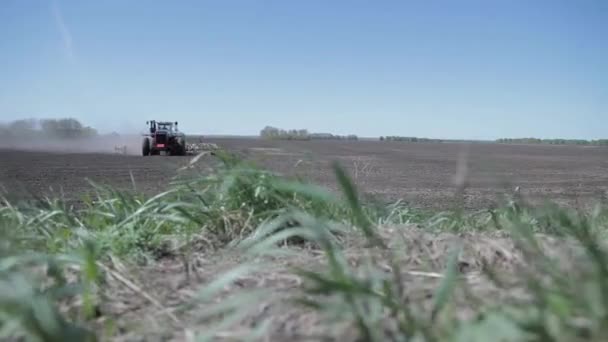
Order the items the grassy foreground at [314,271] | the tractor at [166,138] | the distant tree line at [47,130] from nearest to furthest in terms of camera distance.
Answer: the grassy foreground at [314,271] < the tractor at [166,138] < the distant tree line at [47,130]

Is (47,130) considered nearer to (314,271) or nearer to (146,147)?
(146,147)

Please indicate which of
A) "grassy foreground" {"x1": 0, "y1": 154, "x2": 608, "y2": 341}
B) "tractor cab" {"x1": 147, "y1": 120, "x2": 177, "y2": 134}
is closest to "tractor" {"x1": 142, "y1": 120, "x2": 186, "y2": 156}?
"tractor cab" {"x1": 147, "y1": 120, "x2": 177, "y2": 134}

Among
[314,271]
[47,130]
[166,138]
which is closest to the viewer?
[314,271]

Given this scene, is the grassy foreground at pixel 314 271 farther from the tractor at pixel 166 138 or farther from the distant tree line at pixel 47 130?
the distant tree line at pixel 47 130

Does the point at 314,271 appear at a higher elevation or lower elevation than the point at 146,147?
higher

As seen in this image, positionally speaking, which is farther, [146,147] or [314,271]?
[146,147]

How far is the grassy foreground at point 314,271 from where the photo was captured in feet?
2.63

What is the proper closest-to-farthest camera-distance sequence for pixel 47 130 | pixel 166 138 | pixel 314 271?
pixel 314 271, pixel 166 138, pixel 47 130

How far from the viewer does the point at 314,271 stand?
128 centimetres

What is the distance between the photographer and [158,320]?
1074mm

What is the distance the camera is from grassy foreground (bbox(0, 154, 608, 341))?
801 mm


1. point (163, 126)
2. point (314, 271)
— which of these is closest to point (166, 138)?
point (163, 126)

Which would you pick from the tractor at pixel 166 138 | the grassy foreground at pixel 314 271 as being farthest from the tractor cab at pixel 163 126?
the grassy foreground at pixel 314 271

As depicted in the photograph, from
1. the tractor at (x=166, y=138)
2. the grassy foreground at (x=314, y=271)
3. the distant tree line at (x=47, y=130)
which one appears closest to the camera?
the grassy foreground at (x=314, y=271)
